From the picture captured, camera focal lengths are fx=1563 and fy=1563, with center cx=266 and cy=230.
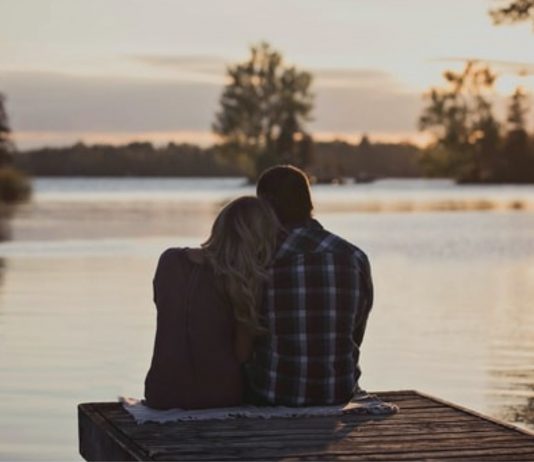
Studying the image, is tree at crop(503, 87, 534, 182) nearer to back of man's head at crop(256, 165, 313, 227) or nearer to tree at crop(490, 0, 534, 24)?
tree at crop(490, 0, 534, 24)

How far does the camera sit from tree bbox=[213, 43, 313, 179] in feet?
386

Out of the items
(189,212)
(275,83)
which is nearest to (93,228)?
(189,212)

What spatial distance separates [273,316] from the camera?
690cm

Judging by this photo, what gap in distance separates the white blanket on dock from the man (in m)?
0.11

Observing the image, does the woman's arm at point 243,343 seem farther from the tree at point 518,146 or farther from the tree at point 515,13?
the tree at point 518,146

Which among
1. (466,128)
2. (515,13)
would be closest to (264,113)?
(466,128)

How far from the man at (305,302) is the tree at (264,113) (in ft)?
359

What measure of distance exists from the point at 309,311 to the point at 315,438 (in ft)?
2.19

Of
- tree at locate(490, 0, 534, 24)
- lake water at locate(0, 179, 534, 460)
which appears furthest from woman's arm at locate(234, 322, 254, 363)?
tree at locate(490, 0, 534, 24)

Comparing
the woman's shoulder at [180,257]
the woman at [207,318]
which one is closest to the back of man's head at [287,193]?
the woman at [207,318]

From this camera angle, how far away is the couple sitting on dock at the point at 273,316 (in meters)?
6.86

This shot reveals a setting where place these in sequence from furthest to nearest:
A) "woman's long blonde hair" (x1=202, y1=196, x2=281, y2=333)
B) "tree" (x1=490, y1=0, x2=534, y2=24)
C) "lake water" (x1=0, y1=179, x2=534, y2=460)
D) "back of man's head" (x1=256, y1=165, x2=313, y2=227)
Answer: "tree" (x1=490, y1=0, x2=534, y2=24)
"lake water" (x1=0, y1=179, x2=534, y2=460)
"back of man's head" (x1=256, y1=165, x2=313, y2=227)
"woman's long blonde hair" (x1=202, y1=196, x2=281, y2=333)

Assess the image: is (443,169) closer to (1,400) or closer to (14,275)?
(14,275)

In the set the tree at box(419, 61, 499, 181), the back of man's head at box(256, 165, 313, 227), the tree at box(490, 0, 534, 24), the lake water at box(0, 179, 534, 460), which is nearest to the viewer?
the back of man's head at box(256, 165, 313, 227)
